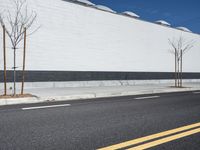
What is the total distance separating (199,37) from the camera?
2802 centimetres

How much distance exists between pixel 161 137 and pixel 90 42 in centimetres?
1271

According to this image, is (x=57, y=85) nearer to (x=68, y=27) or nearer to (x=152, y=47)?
(x=68, y=27)

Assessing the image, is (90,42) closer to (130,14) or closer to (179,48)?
(130,14)

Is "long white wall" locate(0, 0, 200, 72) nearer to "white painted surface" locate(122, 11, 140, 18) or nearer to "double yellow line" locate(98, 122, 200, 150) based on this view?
"white painted surface" locate(122, 11, 140, 18)

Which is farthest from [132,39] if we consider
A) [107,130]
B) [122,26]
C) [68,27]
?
[107,130]

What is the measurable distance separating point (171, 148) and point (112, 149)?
92 cm

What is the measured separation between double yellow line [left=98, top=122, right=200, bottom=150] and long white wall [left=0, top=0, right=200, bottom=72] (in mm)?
10110

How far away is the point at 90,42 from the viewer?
16438 mm

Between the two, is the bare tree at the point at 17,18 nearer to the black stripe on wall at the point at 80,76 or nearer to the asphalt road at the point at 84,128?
the black stripe on wall at the point at 80,76

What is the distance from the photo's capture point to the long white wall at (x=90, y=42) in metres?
14.0

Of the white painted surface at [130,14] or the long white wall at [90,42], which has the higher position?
the white painted surface at [130,14]

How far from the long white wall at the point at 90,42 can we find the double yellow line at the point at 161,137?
398 inches

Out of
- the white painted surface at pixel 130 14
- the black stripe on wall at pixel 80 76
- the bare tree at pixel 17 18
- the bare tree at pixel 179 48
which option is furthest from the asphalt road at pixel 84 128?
the bare tree at pixel 179 48

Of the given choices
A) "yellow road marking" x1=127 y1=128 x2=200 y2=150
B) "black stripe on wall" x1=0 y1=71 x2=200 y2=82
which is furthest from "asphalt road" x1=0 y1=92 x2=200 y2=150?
"black stripe on wall" x1=0 y1=71 x2=200 y2=82
